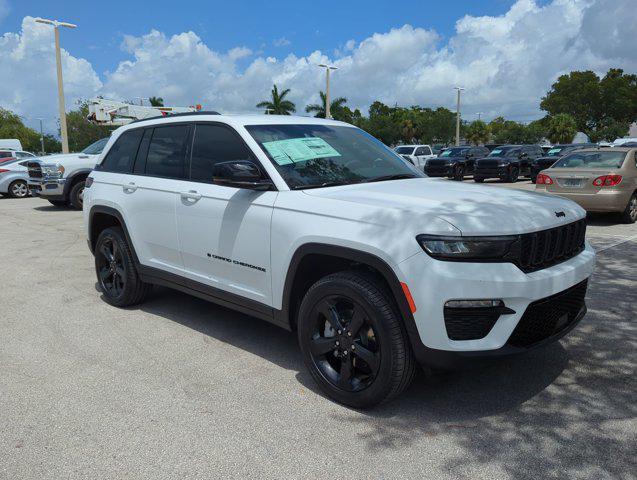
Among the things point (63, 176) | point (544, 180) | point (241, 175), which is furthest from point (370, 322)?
point (63, 176)

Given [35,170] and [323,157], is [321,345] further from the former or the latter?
[35,170]

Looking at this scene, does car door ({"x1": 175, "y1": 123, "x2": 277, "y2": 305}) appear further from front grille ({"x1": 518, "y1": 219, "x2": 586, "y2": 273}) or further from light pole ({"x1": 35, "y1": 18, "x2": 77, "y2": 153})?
light pole ({"x1": 35, "y1": 18, "x2": 77, "y2": 153})

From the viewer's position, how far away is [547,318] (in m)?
3.27

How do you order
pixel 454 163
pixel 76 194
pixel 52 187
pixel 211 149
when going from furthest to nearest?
pixel 454 163, pixel 76 194, pixel 52 187, pixel 211 149

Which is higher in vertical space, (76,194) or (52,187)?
(52,187)

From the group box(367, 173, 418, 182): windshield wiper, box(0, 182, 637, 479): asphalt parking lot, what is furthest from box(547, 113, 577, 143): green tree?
box(367, 173, 418, 182): windshield wiper

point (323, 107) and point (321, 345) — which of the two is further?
point (323, 107)

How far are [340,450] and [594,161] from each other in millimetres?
10510

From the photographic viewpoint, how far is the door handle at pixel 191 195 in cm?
434

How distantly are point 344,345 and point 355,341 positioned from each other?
0.09 meters

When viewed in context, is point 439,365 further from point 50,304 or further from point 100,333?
point 50,304

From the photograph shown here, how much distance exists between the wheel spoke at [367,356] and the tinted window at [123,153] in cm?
312

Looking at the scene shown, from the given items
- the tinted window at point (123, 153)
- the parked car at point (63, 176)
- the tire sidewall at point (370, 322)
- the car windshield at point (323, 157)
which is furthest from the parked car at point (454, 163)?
the tire sidewall at point (370, 322)

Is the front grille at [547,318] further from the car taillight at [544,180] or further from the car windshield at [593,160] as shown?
the car windshield at [593,160]
